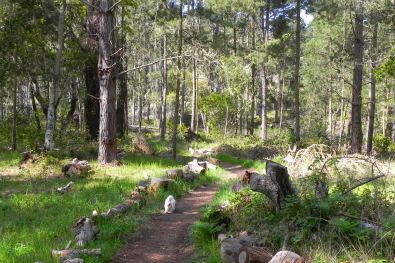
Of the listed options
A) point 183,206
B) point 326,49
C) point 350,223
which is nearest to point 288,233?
point 350,223

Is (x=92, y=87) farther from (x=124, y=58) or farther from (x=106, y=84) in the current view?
(x=124, y=58)

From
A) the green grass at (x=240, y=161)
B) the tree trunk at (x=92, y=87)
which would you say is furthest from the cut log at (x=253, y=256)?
the tree trunk at (x=92, y=87)

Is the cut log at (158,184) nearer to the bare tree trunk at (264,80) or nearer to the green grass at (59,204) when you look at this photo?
the green grass at (59,204)

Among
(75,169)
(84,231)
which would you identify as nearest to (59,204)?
(84,231)

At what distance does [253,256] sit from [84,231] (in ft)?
9.26

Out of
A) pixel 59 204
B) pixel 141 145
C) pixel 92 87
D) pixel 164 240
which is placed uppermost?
pixel 92 87

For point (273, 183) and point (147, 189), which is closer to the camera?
point (273, 183)

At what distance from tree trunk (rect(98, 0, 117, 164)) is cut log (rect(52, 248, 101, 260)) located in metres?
7.44

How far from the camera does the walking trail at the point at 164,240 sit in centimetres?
640

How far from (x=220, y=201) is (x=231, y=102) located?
24955 millimetres

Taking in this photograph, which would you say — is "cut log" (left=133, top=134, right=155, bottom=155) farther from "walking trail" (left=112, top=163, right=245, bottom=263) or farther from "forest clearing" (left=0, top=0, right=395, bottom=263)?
"walking trail" (left=112, top=163, right=245, bottom=263)

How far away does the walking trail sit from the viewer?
21.0ft

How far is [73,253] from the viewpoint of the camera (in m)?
5.76

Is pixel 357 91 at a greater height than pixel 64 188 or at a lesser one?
greater
